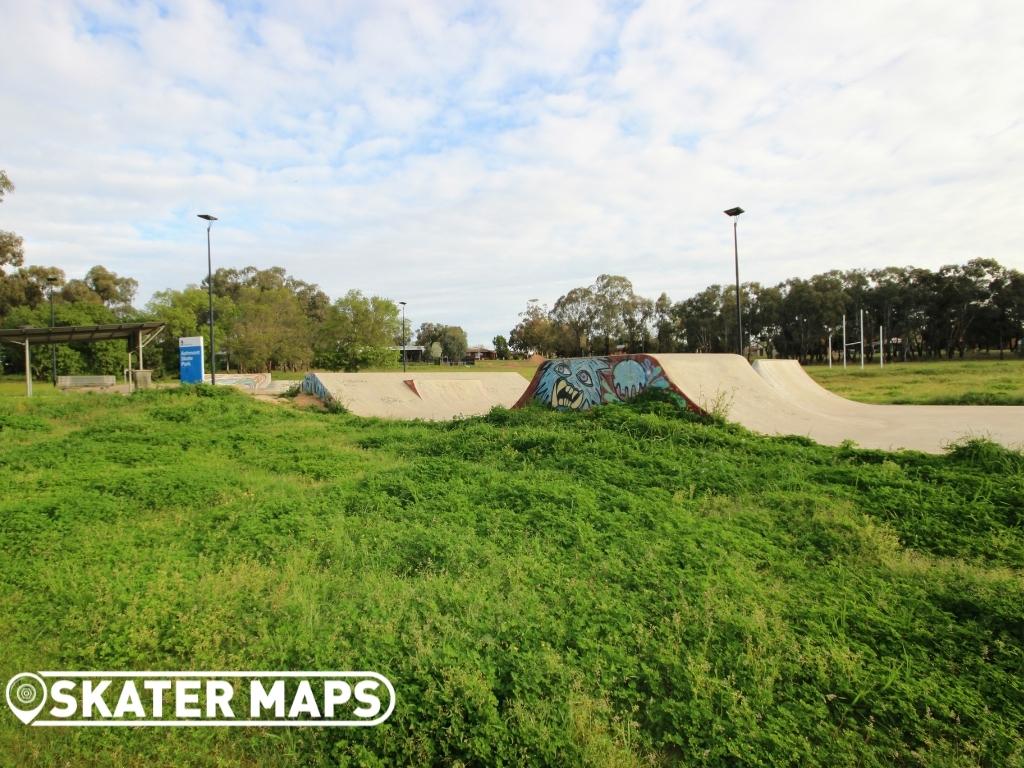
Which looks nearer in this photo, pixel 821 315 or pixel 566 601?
pixel 566 601

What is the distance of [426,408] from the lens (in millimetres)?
17500

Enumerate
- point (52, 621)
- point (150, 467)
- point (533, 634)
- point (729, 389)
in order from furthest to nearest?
1. point (729, 389)
2. point (150, 467)
3. point (52, 621)
4. point (533, 634)

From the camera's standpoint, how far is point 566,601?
3.41 m

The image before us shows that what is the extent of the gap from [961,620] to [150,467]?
8599 mm

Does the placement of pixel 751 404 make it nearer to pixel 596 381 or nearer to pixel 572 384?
pixel 596 381

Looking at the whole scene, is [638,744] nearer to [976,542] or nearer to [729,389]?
[976,542]

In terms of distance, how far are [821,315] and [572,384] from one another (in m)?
51.2

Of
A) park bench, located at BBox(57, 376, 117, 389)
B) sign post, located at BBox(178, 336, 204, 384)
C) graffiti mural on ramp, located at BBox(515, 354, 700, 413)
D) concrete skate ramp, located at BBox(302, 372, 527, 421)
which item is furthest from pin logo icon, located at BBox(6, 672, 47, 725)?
park bench, located at BBox(57, 376, 117, 389)

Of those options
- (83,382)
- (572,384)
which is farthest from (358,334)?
(572,384)

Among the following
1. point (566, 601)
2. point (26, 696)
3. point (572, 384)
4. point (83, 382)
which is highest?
point (83, 382)

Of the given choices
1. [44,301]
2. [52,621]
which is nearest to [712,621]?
[52,621]

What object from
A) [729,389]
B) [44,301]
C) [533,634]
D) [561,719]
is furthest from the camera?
[44,301]

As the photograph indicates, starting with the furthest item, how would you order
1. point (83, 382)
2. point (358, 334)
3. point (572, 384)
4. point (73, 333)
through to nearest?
1. point (358, 334)
2. point (83, 382)
3. point (73, 333)
4. point (572, 384)

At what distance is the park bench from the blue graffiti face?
27504 millimetres
